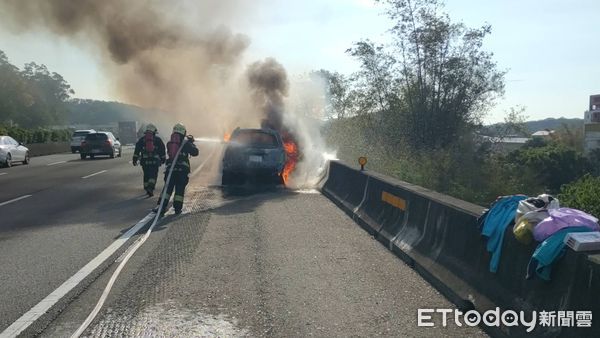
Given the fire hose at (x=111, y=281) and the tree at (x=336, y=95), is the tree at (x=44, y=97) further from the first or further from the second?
the fire hose at (x=111, y=281)

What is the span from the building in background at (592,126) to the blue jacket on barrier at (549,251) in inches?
2120

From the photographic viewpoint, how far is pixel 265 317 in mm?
4570

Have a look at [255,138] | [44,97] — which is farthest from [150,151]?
[44,97]

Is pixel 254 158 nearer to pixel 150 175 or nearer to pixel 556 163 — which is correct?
pixel 150 175

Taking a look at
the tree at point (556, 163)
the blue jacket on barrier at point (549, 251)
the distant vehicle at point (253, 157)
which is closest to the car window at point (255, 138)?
the distant vehicle at point (253, 157)

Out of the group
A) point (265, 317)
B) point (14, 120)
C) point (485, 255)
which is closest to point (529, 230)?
point (485, 255)

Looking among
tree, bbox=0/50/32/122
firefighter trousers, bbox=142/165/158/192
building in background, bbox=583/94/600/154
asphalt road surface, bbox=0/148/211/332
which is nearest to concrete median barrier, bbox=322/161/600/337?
asphalt road surface, bbox=0/148/211/332

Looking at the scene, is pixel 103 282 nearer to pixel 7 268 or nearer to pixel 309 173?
pixel 7 268

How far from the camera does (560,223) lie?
3844mm

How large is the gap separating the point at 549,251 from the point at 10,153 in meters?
25.5

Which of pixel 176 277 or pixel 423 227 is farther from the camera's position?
pixel 423 227

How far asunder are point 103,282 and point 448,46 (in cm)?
1774

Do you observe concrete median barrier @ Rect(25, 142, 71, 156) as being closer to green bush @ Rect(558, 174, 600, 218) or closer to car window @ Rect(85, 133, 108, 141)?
car window @ Rect(85, 133, 108, 141)

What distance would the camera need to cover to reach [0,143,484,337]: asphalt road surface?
441cm
